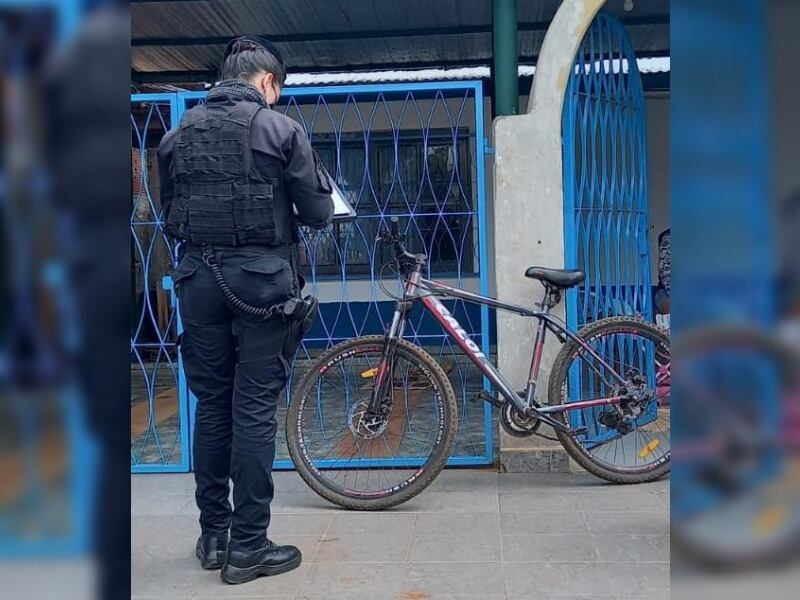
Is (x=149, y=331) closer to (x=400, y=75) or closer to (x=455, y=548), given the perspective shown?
(x=455, y=548)

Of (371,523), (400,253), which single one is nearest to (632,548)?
(371,523)

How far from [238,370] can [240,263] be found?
0.41 meters

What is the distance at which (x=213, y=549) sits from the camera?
330cm

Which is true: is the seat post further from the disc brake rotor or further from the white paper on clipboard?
the white paper on clipboard

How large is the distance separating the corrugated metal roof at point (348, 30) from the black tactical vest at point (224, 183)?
11.8 ft

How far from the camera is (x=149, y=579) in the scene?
3229mm

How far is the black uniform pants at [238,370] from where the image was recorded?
10.0 ft

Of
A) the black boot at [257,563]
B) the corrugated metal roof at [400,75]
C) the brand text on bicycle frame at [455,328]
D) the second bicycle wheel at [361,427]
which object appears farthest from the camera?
the corrugated metal roof at [400,75]

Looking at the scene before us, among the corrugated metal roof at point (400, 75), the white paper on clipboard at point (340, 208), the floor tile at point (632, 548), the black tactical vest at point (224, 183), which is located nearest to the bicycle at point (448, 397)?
the white paper on clipboard at point (340, 208)

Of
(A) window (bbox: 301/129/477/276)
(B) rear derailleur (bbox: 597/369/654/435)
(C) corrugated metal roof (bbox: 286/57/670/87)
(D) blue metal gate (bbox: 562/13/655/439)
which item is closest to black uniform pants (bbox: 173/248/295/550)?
(B) rear derailleur (bbox: 597/369/654/435)

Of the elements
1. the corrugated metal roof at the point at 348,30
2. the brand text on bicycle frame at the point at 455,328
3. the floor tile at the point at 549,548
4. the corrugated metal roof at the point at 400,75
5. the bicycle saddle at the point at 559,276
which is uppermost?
the corrugated metal roof at the point at 348,30
